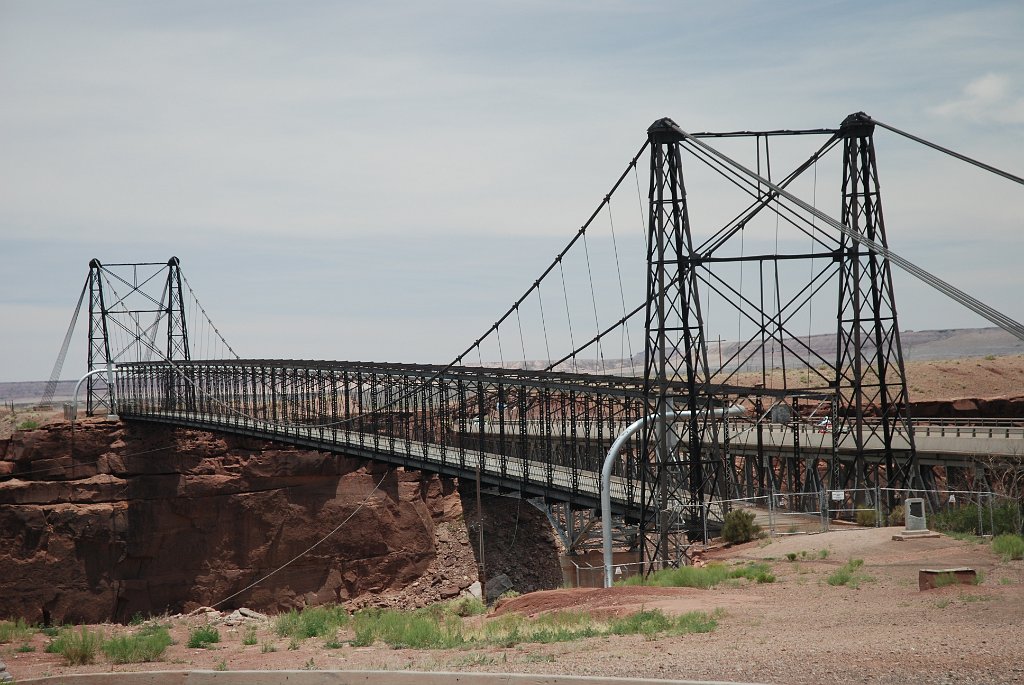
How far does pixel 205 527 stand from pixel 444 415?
15.4 m

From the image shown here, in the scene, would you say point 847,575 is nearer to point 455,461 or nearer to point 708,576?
point 708,576

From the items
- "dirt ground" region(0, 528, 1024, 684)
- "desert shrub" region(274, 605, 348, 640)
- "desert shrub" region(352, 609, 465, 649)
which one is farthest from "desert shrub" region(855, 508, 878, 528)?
"desert shrub" region(274, 605, 348, 640)

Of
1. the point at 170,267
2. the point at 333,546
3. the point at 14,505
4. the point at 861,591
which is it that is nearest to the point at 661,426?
the point at 861,591

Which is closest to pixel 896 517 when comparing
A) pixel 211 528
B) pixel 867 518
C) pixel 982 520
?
pixel 867 518

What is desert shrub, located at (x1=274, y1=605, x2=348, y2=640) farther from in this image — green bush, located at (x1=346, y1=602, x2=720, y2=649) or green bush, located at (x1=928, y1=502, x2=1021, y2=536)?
green bush, located at (x1=928, y1=502, x2=1021, y2=536)

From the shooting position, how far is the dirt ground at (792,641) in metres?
12.5

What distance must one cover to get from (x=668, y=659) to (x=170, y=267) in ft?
254

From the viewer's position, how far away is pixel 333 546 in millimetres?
63625

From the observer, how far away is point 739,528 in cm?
2686

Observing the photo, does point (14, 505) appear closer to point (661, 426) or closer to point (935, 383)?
point (661, 426)

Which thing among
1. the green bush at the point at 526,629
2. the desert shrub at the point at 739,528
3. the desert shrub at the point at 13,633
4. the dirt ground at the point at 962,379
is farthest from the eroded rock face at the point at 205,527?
the green bush at the point at 526,629

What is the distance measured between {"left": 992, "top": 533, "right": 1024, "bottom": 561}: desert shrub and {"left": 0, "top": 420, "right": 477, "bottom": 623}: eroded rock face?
1626 inches

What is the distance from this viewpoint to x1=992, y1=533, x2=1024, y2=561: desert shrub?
19914 millimetres

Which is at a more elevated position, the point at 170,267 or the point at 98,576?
the point at 170,267
